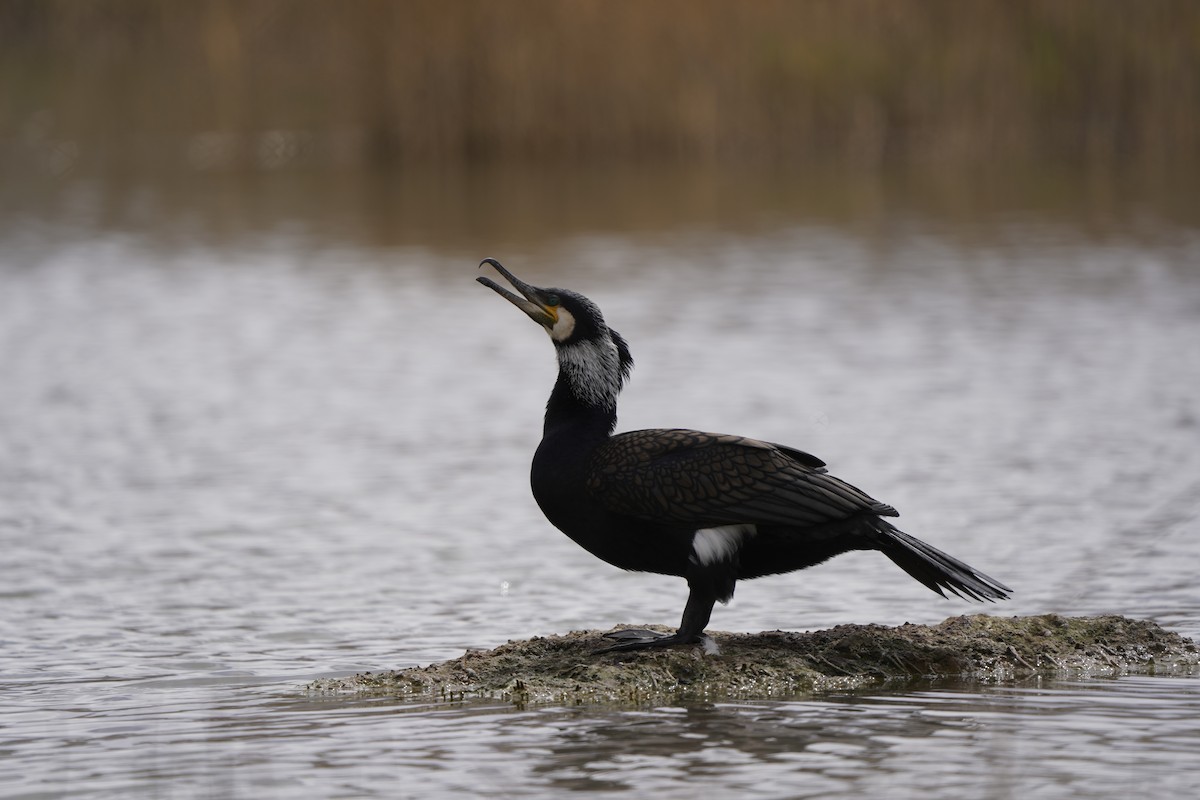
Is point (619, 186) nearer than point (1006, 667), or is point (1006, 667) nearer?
point (1006, 667)

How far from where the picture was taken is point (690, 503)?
528 cm

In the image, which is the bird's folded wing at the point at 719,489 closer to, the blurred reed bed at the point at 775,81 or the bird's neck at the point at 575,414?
the bird's neck at the point at 575,414

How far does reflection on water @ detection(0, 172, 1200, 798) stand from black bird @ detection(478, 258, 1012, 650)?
0.40 m

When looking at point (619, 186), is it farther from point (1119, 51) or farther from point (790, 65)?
point (1119, 51)

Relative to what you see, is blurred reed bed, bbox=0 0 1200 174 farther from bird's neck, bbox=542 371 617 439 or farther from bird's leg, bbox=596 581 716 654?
bird's leg, bbox=596 581 716 654

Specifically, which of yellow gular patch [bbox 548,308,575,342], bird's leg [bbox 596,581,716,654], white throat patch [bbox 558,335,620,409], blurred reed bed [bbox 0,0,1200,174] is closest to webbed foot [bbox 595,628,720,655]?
bird's leg [bbox 596,581,716,654]

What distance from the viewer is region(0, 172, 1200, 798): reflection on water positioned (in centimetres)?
489

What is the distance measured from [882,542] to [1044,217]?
44.5 feet

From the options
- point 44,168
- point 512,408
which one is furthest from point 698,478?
point 44,168

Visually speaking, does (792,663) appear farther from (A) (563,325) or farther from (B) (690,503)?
(A) (563,325)

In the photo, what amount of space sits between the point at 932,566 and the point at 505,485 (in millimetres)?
4299

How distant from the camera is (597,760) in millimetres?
4781

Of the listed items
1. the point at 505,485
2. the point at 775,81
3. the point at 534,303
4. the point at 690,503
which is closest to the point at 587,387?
the point at 534,303

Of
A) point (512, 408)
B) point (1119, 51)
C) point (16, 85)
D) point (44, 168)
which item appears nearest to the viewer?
point (512, 408)
